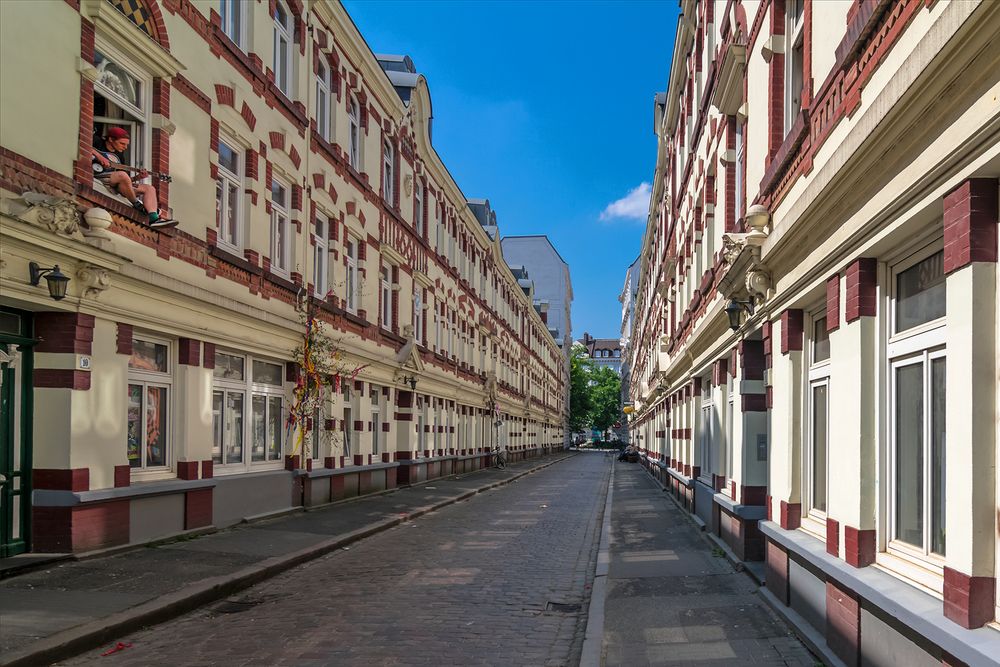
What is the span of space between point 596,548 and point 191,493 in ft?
20.5

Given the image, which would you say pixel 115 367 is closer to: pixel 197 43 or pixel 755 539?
pixel 197 43

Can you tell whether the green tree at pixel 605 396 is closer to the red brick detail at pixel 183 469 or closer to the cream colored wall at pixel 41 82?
the red brick detail at pixel 183 469

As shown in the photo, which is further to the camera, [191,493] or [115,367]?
[191,493]

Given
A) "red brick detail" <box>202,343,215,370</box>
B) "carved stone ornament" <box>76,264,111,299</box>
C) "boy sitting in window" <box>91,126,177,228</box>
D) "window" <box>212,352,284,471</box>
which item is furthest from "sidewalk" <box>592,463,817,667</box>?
"boy sitting in window" <box>91,126,177,228</box>

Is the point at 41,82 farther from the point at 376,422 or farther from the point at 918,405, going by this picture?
the point at 376,422

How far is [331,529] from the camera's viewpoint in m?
14.2

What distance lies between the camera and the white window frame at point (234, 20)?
14180 mm

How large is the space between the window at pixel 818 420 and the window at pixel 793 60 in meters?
2.48

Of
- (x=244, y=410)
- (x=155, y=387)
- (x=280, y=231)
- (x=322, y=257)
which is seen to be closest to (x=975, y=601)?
(x=155, y=387)

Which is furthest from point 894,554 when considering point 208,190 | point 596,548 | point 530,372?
point 530,372

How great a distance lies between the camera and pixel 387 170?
78.8ft

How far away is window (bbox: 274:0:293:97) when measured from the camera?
53.2ft

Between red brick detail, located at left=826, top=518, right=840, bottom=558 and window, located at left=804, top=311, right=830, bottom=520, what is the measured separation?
2.75 ft

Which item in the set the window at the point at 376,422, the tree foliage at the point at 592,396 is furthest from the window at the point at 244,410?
the tree foliage at the point at 592,396
